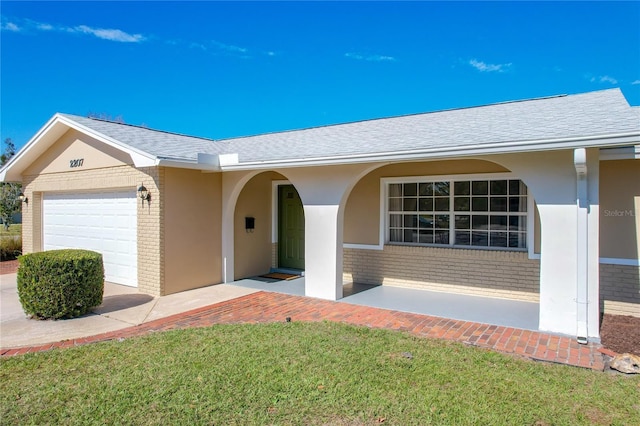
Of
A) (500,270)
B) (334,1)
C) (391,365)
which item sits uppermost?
(334,1)

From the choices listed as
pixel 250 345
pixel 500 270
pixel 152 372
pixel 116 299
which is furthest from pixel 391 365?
pixel 116 299

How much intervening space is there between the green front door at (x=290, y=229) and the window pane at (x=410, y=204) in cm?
327

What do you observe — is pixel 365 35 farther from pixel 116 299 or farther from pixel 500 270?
pixel 116 299

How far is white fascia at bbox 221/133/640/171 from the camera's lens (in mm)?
5184

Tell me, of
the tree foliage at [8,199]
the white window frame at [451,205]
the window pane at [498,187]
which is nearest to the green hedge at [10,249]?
the tree foliage at [8,199]

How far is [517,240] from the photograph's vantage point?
8.33 metres

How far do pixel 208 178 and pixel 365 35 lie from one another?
9.54 meters

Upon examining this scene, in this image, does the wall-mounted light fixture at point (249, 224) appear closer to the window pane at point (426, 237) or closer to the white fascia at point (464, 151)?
the white fascia at point (464, 151)

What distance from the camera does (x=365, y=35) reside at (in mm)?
15195

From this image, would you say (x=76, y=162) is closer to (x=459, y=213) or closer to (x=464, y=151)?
(x=464, y=151)

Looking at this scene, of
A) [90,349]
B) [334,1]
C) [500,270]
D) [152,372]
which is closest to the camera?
[152,372]

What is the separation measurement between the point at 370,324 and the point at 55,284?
5.56 meters

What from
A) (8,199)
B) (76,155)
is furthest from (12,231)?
(76,155)

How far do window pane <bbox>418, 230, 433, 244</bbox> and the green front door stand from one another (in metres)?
3.66
